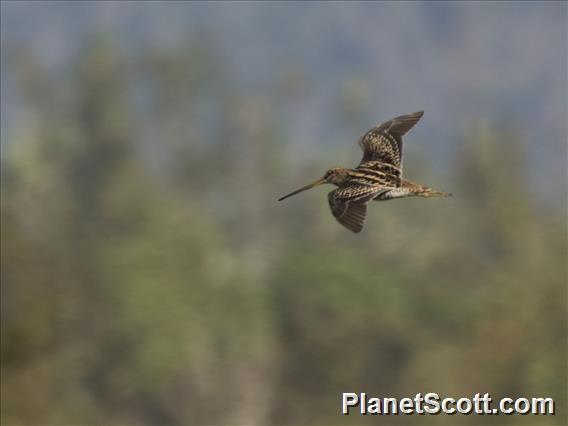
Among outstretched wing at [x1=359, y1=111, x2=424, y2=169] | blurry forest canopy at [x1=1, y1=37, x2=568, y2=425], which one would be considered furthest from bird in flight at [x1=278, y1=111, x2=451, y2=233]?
blurry forest canopy at [x1=1, y1=37, x2=568, y2=425]

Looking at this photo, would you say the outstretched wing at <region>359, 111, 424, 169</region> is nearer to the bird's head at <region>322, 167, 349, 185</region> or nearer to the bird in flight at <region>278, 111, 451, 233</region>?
the bird in flight at <region>278, 111, 451, 233</region>

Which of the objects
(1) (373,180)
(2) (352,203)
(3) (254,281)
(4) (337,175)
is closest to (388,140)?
(4) (337,175)

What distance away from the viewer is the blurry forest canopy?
→ 52531 mm

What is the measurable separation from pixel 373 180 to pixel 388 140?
1808 mm

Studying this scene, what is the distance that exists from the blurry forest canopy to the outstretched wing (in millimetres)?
25921

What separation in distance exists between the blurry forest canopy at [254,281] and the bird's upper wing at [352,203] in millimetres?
27555

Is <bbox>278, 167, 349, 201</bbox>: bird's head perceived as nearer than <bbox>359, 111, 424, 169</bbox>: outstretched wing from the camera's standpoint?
Yes

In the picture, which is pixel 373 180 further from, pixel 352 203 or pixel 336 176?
pixel 352 203

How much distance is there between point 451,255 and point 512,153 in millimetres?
7685

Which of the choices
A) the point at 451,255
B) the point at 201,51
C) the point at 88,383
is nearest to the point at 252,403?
the point at 88,383

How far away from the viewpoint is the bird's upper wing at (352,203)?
1501 cm

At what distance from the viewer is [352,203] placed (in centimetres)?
1552

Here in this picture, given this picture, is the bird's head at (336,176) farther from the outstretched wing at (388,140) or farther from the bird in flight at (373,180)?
the outstretched wing at (388,140)

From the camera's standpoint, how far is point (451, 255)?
7669 cm
